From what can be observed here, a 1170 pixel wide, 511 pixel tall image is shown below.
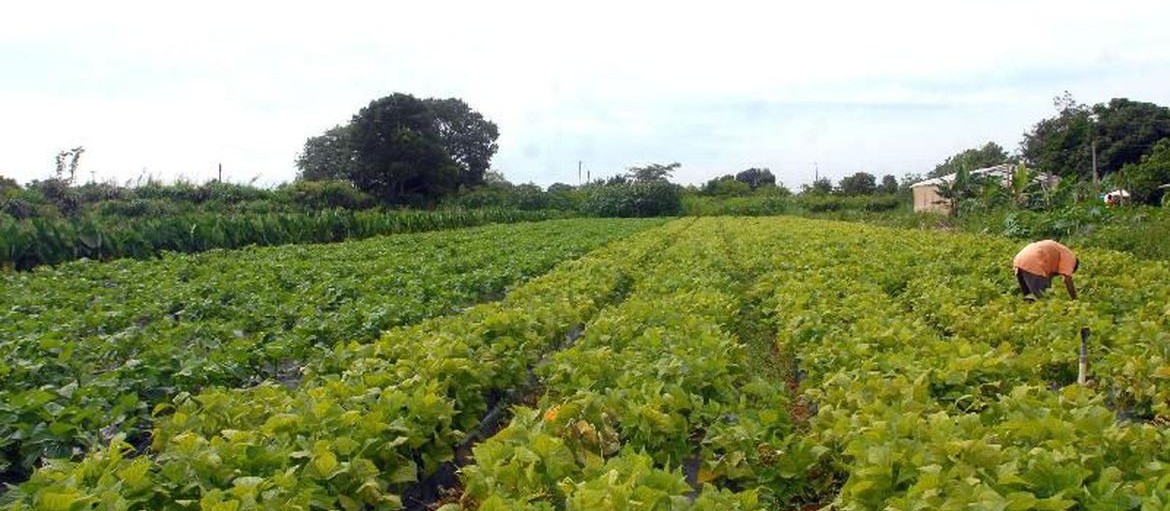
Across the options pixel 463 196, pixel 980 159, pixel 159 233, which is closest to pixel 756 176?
pixel 980 159

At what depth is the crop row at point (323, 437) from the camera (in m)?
3.40

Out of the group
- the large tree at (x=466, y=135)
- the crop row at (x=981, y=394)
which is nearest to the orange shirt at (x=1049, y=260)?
the crop row at (x=981, y=394)

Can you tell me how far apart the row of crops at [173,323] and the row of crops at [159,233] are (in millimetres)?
3444

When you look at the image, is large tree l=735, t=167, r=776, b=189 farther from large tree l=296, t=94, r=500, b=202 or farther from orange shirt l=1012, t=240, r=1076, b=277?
orange shirt l=1012, t=240, r=1076, b=277

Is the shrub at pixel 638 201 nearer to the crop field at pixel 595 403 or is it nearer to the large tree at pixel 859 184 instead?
the large tree at pixel 859 184

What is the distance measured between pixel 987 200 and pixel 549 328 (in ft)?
98.6

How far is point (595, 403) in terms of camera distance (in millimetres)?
4570

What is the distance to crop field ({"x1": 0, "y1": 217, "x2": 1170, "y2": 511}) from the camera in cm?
342

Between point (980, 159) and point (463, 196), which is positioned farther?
point (980, 159)

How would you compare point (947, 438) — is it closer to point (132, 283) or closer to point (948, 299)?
point (948, 299)

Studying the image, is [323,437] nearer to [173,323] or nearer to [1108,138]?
[173,323]

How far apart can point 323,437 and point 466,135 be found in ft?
214

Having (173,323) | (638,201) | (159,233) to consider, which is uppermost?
(638,201)

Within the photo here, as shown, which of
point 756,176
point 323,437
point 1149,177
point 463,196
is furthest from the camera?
point 756,176
